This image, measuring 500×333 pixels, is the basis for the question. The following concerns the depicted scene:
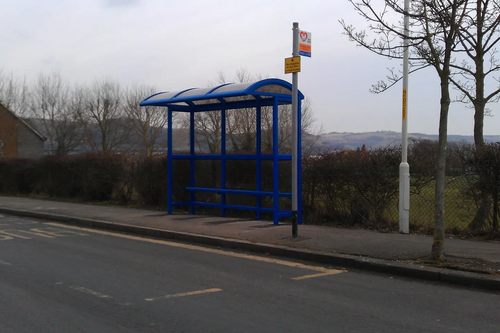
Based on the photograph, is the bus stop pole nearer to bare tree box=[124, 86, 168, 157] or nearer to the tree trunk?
the tree trunk

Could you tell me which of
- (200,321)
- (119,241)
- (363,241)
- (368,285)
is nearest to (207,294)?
(200,321)

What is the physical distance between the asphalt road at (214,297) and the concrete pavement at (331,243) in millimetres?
255

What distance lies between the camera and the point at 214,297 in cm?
595

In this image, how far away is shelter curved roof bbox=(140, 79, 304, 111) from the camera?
10874 millimetres

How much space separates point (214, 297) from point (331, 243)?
3430mm

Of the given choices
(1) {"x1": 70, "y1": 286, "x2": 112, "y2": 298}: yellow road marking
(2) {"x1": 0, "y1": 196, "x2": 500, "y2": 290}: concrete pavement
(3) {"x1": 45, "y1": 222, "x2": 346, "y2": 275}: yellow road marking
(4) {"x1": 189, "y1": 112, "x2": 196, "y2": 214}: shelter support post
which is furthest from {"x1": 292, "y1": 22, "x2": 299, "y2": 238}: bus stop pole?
(4) {"x1": 189, "y1": 112, "x2": 196, "y2": 214}: shelter support post

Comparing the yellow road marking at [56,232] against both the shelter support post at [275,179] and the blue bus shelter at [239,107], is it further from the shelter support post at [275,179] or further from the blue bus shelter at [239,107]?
the shelter support post at [275,179]

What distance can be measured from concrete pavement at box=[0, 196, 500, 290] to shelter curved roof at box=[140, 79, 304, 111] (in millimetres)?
2988

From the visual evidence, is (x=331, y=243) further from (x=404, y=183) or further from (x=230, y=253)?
(x=404, y=183)

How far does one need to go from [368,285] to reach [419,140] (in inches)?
205

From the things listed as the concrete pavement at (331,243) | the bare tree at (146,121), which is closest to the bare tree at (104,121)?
the bare tree at (146,121)

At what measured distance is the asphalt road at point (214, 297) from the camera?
496cm

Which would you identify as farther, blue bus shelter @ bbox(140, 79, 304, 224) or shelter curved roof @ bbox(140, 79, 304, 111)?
blue bus shelter @ bbox(140, 79, 304, 224)

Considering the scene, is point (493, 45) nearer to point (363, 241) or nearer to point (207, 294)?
point (363, 241)
